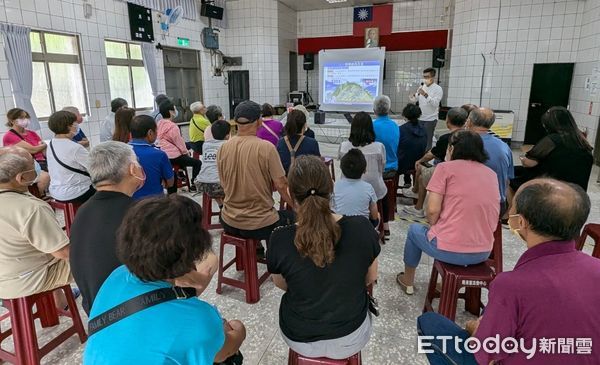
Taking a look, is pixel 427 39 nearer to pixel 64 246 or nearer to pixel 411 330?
pixel 411 330

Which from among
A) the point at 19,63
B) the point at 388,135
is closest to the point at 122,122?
the point at 19,63

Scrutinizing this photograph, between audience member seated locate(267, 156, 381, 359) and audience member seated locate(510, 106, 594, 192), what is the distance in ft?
7.79

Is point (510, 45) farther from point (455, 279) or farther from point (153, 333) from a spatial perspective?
point (153, 333)

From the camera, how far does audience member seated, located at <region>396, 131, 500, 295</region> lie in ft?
6.43

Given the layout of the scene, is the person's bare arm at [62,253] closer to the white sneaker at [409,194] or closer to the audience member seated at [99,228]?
the audience member seated at [99,228]

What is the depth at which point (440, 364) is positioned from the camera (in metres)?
1.42

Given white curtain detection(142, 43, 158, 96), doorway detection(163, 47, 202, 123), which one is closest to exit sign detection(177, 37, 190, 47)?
doorway detection(163, 47, 202, 123)

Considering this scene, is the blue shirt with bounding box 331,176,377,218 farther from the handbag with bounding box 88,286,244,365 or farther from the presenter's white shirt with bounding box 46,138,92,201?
the presenter's white shirt with bounding box 46,138,92,201

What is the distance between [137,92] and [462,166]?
6.01 metres

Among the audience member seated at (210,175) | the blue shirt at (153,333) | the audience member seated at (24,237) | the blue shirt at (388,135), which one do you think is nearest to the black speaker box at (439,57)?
the blue shirt at (388,135)

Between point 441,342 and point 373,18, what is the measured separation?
26.0ft

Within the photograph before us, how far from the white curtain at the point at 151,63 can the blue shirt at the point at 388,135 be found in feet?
15.1

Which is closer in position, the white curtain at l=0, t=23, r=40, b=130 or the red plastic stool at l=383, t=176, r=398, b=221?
the red plastic stool at l=383, t=176, r=398, b=221

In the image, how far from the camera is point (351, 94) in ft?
26.6
